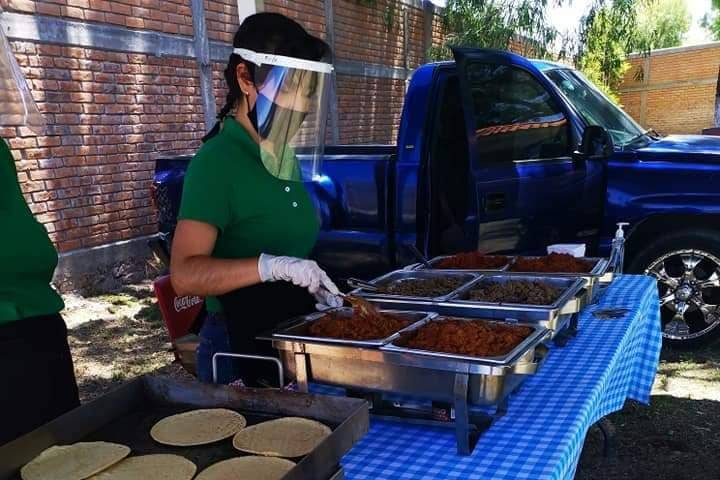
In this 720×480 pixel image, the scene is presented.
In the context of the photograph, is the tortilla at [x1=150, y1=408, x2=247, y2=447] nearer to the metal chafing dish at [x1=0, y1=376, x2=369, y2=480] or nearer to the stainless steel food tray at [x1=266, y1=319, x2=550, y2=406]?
the metal chafing dish at [x1=0, y1=376, x2=369, y2=480]

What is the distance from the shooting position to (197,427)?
54.6 inches

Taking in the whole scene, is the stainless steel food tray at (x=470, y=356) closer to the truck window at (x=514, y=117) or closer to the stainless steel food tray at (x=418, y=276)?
the stainless steel food tray at (x=418, y=276)

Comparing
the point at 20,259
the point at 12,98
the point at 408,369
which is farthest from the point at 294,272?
the point at 12,98

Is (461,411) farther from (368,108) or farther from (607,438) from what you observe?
(368,108)

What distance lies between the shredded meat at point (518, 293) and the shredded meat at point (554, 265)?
0.24 metres

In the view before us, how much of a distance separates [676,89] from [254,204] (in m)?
20.6

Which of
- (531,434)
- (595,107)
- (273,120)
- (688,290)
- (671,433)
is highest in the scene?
(595,107)

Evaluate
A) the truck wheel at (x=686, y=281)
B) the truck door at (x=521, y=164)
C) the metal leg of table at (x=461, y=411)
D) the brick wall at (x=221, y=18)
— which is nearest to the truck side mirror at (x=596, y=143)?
the truck door at (x=521, y=164)

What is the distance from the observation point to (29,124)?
174cm

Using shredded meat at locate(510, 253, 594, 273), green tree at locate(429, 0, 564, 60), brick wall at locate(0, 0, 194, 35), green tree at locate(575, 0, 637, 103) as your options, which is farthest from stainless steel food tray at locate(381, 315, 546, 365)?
green tree at locate(575, 0, 637, 103)

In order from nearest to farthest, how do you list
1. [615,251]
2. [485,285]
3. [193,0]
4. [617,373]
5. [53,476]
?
1. [53,476]
2. [617,373]
3. [485,285]
4. [615,251]
5. [193,0]

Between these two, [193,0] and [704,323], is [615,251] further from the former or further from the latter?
[193,0]

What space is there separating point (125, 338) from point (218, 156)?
391 cm

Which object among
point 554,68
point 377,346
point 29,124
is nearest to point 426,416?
point 377,346
